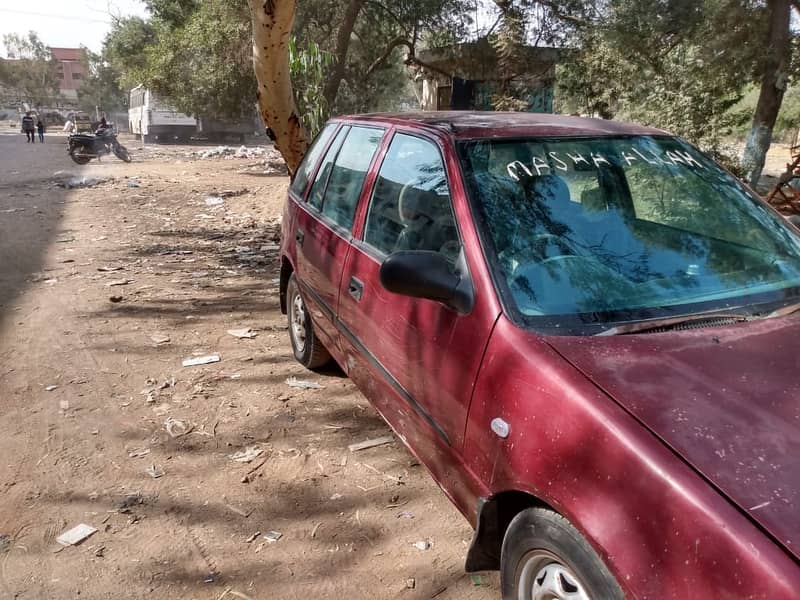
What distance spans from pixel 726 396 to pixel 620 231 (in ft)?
3.50

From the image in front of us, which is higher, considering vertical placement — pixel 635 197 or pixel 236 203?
pixel 635 197

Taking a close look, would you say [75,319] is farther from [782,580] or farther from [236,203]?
[236,203]

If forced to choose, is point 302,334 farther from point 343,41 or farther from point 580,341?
point 343,41

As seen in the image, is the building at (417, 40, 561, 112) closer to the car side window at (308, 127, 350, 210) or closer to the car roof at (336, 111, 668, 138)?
the car side window at (308, 127, 350, 210)

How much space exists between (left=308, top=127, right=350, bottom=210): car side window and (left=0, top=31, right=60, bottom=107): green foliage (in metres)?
96.2

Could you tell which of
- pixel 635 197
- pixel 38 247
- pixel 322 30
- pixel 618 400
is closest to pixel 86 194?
pixel 38 247

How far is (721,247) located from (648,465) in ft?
4.81

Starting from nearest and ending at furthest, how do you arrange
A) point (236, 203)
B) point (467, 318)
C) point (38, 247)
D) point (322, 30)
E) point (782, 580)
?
point (782, 580)
point (467, 318)
point (38, 247)
point (236, 203)
point (322, 30)

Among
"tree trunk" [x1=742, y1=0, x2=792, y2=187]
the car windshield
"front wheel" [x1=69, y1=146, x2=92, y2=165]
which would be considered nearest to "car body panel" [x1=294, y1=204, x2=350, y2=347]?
the car windshield

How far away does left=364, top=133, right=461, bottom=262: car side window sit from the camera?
2695 millimetres

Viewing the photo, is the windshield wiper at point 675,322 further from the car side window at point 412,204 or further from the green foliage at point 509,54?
the green foliage at point 509,54

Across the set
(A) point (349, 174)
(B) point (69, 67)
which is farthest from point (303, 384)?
(B) point (69, 67)

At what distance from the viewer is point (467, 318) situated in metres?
2.26

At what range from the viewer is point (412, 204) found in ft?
9.59
